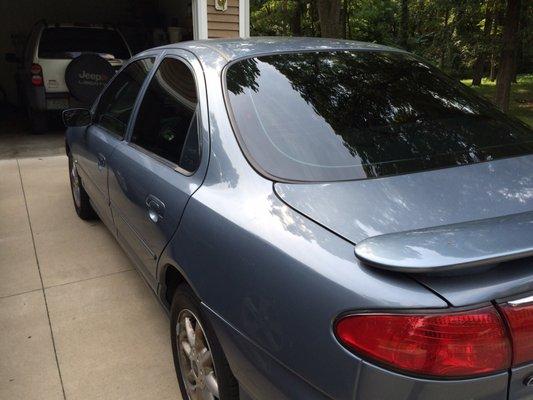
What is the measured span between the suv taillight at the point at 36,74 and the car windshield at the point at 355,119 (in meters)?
7.09

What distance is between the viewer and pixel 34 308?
3.12m

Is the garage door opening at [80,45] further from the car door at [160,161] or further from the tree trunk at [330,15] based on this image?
the car door at [160,161]

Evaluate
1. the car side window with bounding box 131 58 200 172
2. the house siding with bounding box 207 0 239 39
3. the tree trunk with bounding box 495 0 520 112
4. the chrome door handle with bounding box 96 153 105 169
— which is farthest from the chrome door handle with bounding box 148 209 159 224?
the tree trunk with bounding box 495 0 520 112

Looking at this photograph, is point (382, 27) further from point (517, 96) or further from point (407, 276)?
point (407, 276)

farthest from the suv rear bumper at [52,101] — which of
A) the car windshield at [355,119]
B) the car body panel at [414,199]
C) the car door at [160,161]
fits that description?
the car body panel at [414,199]

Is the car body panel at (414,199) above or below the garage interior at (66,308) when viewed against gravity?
above

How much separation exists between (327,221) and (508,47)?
34.8ft

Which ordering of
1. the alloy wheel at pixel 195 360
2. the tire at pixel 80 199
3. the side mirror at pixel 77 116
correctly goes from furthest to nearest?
the tire at pixel 80 199, the side mirror at pixel 77 116, the alloy wheel at pixel 195 360

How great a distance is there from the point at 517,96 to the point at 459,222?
1890cm

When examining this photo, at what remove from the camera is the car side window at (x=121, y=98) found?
3.00 m

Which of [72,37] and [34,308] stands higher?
[72,37]

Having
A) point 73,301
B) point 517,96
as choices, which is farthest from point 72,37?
point 517,96

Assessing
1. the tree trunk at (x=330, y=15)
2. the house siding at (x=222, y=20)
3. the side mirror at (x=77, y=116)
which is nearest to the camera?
the side mirror at (x=77, y=116)

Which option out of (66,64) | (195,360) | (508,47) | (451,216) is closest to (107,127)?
(195,360)
